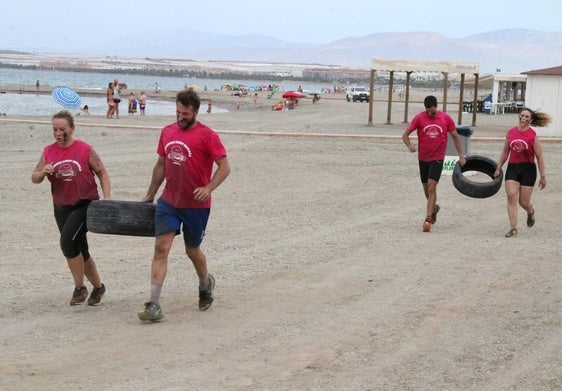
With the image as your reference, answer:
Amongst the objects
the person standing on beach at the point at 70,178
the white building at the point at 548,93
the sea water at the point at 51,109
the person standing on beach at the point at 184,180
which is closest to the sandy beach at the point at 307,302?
the person standing on beach at the point at 184,180

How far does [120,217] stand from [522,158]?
20.4 feet

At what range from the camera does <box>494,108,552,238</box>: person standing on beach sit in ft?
39.1

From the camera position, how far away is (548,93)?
30453 mm

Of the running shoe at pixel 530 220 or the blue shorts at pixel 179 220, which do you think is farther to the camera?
the running shoe at pixel 530 220

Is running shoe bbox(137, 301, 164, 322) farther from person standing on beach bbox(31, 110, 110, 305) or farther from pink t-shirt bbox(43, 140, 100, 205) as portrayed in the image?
pink t-shirt bbox(43, 140, 100, 205)

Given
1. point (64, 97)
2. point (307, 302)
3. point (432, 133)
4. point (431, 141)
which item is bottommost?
point (64, 97)

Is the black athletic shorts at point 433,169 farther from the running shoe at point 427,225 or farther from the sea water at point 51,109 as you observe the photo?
the sea water at point 51,109

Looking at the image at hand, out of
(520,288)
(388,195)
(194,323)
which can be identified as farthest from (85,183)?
(388,195)

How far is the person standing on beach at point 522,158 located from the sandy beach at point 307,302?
19.1 inches

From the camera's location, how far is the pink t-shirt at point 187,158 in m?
7.29

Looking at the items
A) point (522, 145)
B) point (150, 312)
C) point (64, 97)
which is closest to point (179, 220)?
point (150, 312)

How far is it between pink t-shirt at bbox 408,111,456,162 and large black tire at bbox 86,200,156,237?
5437 millimetres

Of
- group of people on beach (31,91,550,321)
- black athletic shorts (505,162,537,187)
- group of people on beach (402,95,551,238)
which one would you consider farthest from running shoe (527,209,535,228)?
group of people on beach (31,91,550,321)

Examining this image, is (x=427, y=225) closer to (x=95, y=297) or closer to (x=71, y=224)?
(x=95, y=297)
